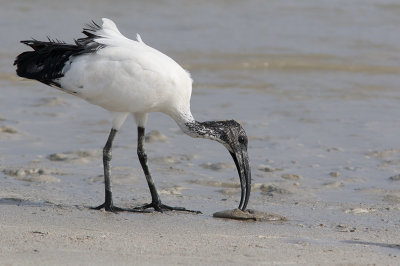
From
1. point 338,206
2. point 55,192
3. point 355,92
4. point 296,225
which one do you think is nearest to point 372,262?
point 296,225

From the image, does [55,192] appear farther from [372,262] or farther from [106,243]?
[372,262]

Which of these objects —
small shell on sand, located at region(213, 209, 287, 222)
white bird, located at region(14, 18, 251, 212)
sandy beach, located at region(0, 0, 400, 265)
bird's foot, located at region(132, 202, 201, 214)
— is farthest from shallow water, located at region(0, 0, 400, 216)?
white bird, located at region(14, 18, 251, 212)

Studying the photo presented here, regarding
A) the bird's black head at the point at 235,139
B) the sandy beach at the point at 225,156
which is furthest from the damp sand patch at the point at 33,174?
the bird's black head at the point at 235,139

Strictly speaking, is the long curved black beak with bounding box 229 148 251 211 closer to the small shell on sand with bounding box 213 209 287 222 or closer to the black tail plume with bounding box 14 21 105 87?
the small shell on sand with bounding box 213 209 287 222

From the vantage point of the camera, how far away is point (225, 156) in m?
9.11

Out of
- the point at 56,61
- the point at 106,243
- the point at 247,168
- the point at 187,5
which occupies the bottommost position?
the point at 106,243

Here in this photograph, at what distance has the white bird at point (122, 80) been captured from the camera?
23.9 ft

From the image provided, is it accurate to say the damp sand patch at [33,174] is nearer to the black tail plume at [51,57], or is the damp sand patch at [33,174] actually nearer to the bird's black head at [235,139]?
the black tail plume at [51,57]

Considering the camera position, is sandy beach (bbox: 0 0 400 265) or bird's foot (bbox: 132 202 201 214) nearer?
sandy beach (bbox: 0 0 400 265)

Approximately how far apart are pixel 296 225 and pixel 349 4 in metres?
13.1

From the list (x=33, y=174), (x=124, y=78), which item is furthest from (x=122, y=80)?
(x=33, y=174)

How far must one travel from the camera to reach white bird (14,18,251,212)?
23.9 ft

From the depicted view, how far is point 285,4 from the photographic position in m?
18.7

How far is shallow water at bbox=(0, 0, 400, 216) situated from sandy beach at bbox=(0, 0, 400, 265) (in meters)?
0.03
